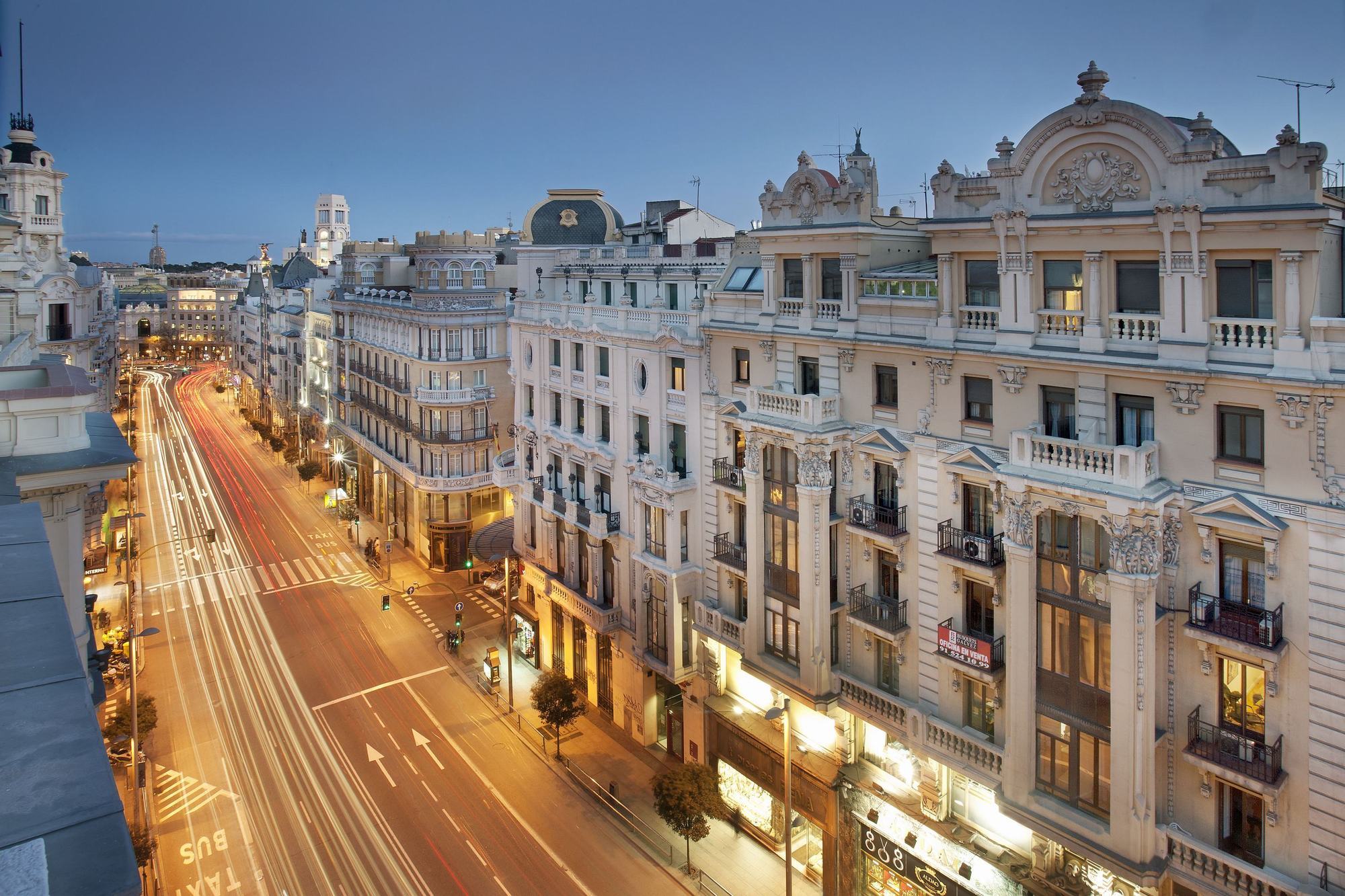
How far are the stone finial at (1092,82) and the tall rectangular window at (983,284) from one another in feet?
17.2

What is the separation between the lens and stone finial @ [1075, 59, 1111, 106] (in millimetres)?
25000

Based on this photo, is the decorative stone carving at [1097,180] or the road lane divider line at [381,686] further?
the road lane divider line at [381,686]

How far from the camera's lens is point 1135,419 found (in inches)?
986

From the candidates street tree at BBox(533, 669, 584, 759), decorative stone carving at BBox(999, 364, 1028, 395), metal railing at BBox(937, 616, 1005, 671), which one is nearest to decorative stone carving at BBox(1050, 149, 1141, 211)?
decorative stone carving at BBox(999, 364, 1028, 395)

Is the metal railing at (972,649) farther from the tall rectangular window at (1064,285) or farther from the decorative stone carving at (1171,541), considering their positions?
the tall rectangular window at (1064,285)

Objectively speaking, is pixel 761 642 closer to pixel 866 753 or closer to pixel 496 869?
pixel 866 753

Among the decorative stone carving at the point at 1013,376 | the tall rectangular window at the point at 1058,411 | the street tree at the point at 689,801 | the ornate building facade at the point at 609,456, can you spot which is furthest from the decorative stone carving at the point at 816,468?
the street tree at the point at 689,801

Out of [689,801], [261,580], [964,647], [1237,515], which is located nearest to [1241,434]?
[1237,515]

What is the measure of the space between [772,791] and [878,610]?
398 inches

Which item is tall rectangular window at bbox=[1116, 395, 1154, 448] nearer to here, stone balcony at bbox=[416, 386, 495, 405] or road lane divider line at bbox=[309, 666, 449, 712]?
road lane divider line at bbox=[309, 666, 449, 712]

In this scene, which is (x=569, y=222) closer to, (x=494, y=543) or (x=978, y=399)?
(x=494, y=543)

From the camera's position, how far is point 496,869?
3603 cm

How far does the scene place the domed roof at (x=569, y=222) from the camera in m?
58.7

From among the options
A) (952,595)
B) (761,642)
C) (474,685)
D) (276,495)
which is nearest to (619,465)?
(761,642)
